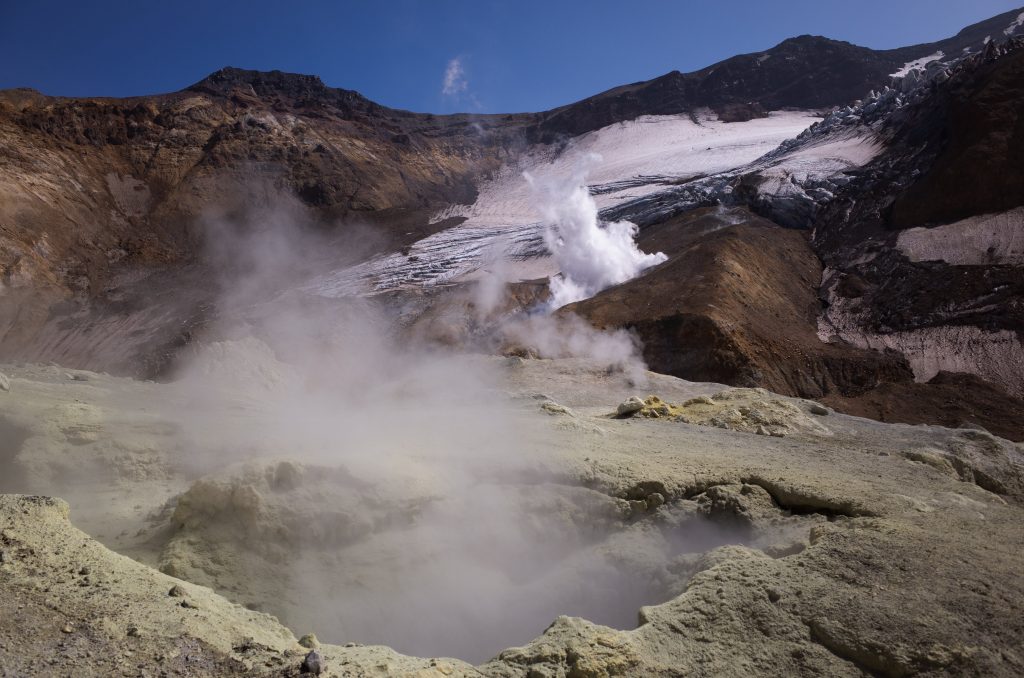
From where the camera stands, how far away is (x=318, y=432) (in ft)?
21.3

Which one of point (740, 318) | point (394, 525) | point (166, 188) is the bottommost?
point (740, 318)

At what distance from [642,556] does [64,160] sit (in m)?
39.7

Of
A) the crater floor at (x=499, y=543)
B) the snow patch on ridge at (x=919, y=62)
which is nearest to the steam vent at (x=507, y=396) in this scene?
the crater floor at (x=499, y=543)

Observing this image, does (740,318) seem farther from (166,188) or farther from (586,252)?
(166,188)

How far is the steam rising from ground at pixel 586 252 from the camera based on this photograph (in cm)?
2634

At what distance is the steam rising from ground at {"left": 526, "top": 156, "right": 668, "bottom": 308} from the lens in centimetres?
2634

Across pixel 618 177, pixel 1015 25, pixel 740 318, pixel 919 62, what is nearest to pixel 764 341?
pixel 740 318

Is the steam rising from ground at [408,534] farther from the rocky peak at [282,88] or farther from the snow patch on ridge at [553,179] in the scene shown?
the rocky peak at [282,88]

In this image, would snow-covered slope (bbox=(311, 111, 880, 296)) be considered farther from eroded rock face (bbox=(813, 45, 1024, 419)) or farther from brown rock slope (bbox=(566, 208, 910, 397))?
brown rock slope (bbox=(566, 208, 910, 397))

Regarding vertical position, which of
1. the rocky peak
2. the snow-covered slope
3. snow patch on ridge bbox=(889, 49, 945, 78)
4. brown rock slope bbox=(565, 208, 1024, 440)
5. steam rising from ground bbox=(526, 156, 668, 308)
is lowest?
brown rock slope bbox=(565, 208, 1024, 440)

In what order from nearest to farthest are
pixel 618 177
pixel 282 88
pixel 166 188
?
pixel 166 188, pixel 618 177, pixel 282 88

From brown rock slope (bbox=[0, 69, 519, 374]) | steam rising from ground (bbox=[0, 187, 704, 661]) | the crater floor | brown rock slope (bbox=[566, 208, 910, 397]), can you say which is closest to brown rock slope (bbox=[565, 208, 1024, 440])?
brown rock slope (bbox=[566, 208, 910, 397])

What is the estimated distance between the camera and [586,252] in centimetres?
2839

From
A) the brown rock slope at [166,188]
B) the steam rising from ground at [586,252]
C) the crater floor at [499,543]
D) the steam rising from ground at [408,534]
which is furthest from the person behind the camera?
the steam rising from ground at [586,252]
